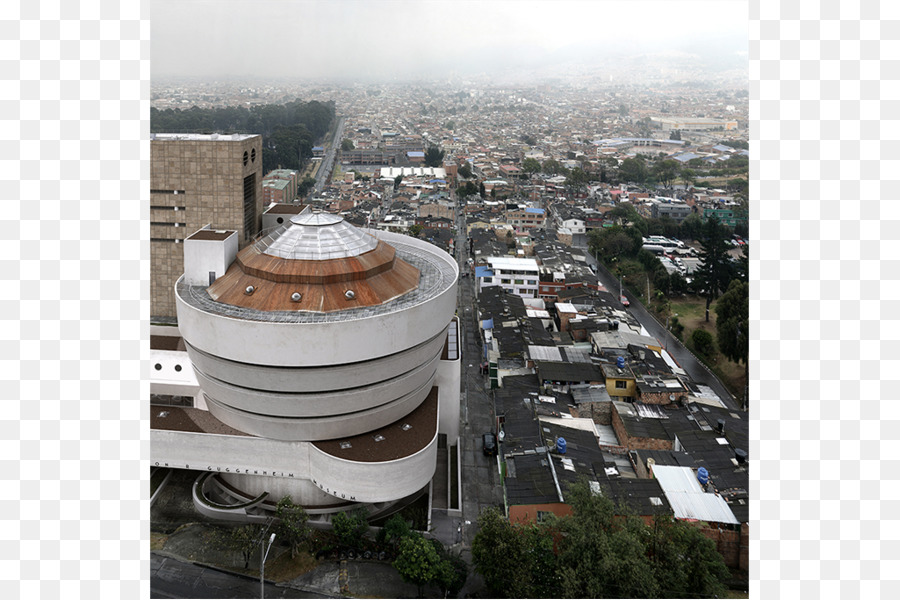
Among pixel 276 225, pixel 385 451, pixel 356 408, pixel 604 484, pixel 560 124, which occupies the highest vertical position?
pixel 560 124

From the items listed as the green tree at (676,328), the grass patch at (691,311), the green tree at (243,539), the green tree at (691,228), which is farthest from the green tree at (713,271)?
the green tree at (243,539)

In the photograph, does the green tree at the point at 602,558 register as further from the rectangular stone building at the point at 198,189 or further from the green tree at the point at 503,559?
the rectangular stone building at the point at 198,189

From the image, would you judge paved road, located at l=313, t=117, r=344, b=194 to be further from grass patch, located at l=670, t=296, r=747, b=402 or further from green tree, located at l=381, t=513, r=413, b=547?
green tree, located at l=381, t=513, r=413, b=547

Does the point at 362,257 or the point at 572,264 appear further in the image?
the point at 572,264

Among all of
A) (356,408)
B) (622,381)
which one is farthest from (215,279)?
(622,381)

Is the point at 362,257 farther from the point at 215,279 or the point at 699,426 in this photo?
the point at 699,426

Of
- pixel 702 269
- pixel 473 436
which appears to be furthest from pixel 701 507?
pixel 702 269

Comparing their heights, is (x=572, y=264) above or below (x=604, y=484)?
above

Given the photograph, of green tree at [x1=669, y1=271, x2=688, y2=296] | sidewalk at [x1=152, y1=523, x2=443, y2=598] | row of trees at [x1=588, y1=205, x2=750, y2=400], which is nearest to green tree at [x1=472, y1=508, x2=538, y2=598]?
sidewalk at [x1=152, y1=523, x2=443, y2=598]
